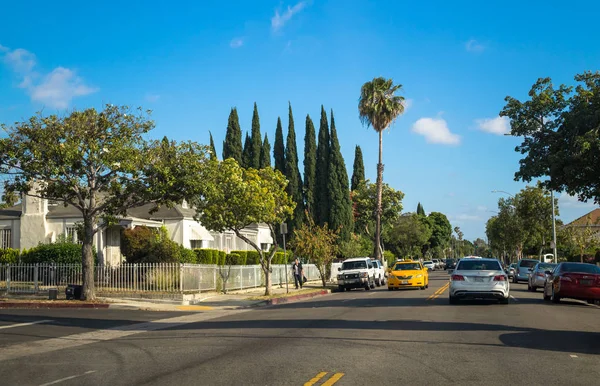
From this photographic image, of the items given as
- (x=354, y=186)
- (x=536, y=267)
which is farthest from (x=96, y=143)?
(x=354, y=186)

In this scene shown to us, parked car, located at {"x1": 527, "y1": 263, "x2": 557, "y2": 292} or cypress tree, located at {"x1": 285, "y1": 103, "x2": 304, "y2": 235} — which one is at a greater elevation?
cypress tree, located at {"x1": 285, "y1": 103, "x2": 304, "y2": 235}

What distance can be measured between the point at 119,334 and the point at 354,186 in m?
61.5

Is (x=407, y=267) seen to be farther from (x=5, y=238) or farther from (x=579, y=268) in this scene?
(x=5, y=238)

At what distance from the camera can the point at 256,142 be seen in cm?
6475

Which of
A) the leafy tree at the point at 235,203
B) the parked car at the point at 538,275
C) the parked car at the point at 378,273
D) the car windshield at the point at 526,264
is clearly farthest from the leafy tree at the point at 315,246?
the car windshield at the point at 526,264

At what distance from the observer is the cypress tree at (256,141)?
6400 cm

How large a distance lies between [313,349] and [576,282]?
47.3 feet

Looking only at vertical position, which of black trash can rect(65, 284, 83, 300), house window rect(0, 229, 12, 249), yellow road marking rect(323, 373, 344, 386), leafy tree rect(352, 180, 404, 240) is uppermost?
leafy tree rect(352, 180, 404, 240)

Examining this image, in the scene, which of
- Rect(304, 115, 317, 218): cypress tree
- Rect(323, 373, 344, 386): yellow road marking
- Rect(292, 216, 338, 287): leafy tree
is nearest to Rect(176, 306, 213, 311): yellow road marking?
Rect(292, 216, 338, 287): leafy tree

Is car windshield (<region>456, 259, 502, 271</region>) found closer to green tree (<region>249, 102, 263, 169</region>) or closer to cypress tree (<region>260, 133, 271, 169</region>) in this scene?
green tree (<region>249, 102, 263, 169</region>)

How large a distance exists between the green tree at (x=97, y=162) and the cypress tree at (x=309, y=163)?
39.5 meters

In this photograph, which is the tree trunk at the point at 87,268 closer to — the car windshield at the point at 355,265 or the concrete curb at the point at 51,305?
the concrete curb at the point at 51,305

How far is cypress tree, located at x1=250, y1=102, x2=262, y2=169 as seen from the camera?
210 feet

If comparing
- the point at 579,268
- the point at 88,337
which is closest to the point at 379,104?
the point at 579,268
